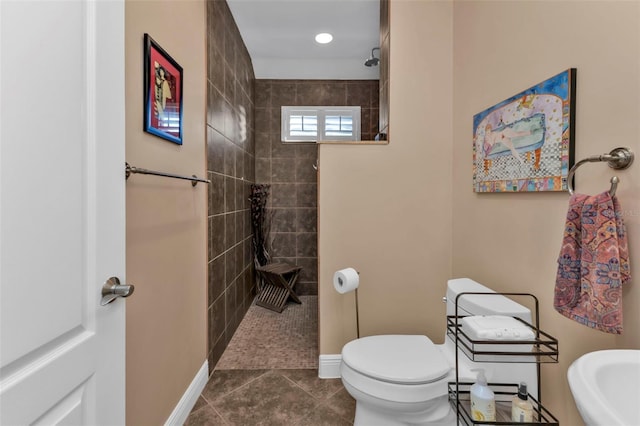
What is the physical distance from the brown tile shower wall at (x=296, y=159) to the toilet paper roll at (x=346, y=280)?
5.90 feet

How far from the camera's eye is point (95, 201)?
694 millimetres

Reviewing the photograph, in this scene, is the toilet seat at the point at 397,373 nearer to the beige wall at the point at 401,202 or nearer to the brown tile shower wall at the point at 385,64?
the beige wall at the point at 401,202

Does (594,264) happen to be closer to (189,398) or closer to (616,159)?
(616,159)

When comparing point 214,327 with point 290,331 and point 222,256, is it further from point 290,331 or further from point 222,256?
point 290,331

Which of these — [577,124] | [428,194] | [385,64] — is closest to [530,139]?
[577,124]

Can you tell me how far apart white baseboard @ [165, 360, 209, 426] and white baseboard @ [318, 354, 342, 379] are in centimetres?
73

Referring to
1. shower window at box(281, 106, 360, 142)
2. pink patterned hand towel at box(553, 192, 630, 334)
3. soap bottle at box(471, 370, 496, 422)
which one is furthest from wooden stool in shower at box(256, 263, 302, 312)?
pink patterned hand towel at box(553, 192, 630, 334)

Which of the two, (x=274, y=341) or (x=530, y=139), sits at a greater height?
(x=530, y=139)

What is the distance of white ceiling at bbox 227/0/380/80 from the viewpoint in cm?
242

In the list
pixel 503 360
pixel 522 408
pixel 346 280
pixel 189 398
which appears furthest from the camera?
pixel 346 280

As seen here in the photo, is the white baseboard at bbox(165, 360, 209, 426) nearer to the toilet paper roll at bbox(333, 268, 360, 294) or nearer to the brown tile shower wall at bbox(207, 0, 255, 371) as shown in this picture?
the brown tile shower wall at bbox(207, 0, 255, 371)

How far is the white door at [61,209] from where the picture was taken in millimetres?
510

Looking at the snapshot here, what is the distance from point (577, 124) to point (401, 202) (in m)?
0.97

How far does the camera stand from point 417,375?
3.98ft
